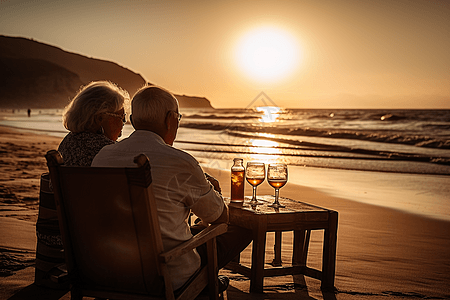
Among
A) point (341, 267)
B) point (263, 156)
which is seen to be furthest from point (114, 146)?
point (263, 156)

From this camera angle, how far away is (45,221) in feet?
9.57

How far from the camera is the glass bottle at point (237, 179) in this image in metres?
3.05

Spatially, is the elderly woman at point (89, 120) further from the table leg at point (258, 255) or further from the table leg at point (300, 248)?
the table leg at point (300, 248)

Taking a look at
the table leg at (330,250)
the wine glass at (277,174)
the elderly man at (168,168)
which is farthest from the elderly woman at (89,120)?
the table leg at (330,250)

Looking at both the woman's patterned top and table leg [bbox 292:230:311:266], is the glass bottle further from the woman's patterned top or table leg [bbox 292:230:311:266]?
the woman's patterned top

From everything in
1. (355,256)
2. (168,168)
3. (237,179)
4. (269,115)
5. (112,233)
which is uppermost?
(269,115)

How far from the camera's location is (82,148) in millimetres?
2805

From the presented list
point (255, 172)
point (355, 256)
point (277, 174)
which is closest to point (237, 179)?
point (255, 172)

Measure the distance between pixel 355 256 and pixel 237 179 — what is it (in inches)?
63.6

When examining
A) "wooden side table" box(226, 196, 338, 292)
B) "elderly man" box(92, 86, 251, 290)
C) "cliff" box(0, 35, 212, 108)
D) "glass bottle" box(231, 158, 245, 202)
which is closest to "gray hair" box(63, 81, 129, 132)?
"elderly man" box(92, 86, 251, 290)

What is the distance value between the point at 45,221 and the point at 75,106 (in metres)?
0.74

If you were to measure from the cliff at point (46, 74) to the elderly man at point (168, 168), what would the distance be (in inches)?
3746

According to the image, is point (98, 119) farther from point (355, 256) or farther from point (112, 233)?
point (355, 256)

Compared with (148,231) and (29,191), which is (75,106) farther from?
(29,191)
